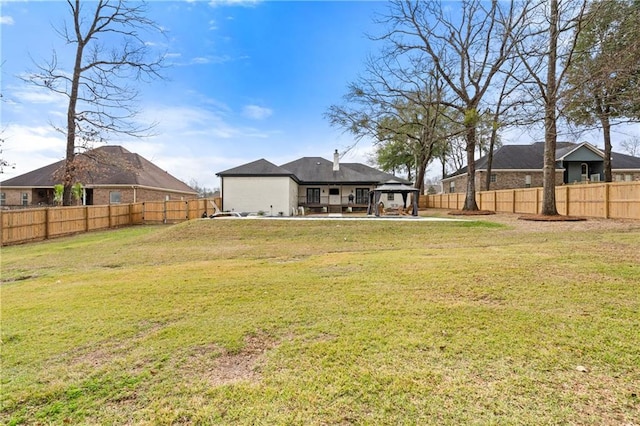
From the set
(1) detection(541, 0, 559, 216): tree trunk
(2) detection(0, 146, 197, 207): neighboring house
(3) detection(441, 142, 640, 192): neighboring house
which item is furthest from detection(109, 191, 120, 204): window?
(3) detection(441, 142, 640, 192): neighboring house

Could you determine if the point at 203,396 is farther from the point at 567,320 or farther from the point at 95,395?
the point at 567,320

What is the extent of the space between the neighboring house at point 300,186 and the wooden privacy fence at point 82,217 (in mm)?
2819

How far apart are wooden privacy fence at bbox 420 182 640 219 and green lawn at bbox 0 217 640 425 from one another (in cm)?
879

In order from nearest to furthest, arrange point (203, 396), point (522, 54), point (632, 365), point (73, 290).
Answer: point (203, 396), point (632, 365), point (73, 290), point (522, 54)

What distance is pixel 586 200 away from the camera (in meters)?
15.3

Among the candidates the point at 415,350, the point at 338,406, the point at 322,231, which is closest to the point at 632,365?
the point at 415,350

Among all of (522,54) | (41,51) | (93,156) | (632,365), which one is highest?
(41,51)

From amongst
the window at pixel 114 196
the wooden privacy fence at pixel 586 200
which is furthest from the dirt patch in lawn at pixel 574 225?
the window at pixel 114 196

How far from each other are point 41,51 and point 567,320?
2303 centimetres

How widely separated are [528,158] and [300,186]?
23.8m

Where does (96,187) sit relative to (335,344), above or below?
above

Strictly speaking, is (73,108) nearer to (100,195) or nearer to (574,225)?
(100,195)

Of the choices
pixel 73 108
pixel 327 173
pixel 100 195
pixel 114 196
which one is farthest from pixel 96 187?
pixel 327 173

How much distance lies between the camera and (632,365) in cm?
260
